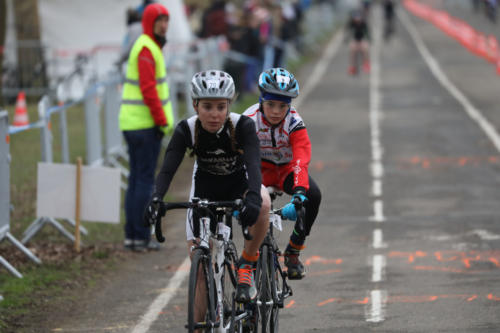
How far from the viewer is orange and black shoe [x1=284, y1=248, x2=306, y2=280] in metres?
8.00

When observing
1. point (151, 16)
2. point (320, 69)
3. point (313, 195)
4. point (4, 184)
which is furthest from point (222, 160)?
point (320, 69)

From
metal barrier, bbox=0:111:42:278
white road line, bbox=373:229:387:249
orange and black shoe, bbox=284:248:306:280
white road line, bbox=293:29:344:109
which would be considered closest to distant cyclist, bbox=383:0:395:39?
white road line, bbox=293:29:344:109

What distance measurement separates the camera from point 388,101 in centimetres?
2673

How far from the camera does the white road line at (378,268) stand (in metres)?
9.65

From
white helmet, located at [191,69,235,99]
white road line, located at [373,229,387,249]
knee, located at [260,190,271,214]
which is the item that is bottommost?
white road line, located at [373,229,387,249]

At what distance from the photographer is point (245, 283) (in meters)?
6.95

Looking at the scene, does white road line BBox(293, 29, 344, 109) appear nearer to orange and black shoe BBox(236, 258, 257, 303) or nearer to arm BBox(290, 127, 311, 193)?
arm BBox(290, 127, 311, 193)

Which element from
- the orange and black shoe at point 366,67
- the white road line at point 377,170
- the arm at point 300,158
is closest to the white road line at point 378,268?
the arm at point 300,158

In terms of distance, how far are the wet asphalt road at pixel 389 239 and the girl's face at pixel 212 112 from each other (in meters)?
2.04

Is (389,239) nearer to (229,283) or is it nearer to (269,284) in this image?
(269,284)

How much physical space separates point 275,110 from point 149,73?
3452 millimetres

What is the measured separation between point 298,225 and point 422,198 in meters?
7.06

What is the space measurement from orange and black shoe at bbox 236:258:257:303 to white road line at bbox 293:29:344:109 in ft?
61.4

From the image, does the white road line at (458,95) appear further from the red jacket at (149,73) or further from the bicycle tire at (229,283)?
the bicycle tire at (229,283)
